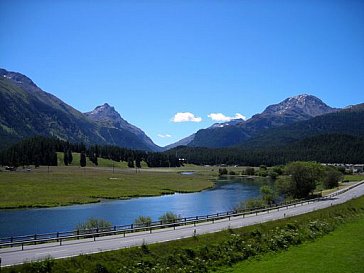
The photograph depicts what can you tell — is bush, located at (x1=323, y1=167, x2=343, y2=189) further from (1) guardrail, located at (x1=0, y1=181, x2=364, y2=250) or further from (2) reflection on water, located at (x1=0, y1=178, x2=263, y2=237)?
(1) guardrail, located at (x1=0, y1=181, x2=364, y2=250)

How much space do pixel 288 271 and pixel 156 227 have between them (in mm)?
21476

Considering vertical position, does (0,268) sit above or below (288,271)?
above

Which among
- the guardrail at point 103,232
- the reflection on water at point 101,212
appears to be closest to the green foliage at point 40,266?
the guardrail at point 103,232

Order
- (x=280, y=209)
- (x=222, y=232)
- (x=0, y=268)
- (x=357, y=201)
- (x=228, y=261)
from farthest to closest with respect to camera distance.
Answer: (x=357, y=201), (x=280, y=209), (x=222, y=232), (x=228, y=261), (x=0, y=268)

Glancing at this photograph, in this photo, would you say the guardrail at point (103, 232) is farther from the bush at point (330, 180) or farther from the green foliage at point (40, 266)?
the bush at point (330, 180)

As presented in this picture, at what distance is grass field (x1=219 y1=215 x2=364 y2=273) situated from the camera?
124 ft

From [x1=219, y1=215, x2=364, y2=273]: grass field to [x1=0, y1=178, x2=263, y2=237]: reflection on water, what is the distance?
4045cm

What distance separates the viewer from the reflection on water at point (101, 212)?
244 feet

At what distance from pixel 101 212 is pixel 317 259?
6190cm

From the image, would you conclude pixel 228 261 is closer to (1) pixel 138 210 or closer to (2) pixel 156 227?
(2) pixel 156 227

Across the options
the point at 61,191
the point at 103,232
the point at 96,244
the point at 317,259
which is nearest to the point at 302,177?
the point at 317,259

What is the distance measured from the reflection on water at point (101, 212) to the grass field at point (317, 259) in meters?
40.4

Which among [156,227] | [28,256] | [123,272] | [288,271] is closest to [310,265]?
[288,271]

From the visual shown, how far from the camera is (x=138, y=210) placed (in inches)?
3856
